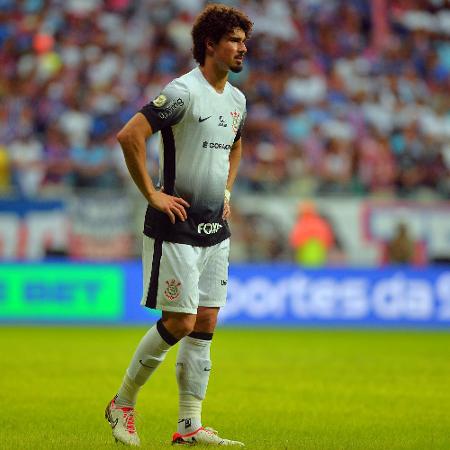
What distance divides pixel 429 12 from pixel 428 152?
5.49 m

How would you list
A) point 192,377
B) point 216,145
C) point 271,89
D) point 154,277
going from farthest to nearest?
point 271,89 → point 192,377 → point 216,145 → point 154,277

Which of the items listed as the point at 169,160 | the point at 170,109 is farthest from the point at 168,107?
the point at 169,160

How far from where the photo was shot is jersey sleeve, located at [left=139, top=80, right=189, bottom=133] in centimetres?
618

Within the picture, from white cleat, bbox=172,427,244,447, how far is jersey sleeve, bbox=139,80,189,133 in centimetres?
173

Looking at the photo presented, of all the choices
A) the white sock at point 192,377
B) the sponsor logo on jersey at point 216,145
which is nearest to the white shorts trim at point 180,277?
the white sock at point 192,377

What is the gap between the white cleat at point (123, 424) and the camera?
6.37 metres

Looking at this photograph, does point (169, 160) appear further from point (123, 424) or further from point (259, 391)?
point (259, 391)

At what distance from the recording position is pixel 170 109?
6211mm

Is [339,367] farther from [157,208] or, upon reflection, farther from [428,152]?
[428,152]

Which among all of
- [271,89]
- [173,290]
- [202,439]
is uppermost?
[271,89]

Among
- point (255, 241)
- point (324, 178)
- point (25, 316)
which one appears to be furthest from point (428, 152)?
point (25, 316)

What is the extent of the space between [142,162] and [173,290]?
72 centimetres

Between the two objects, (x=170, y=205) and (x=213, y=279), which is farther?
(x=213, y=279)

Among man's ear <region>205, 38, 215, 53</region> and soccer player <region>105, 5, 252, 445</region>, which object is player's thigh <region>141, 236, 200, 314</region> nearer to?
soccer player <region>105, 5, 252, 445</region>
